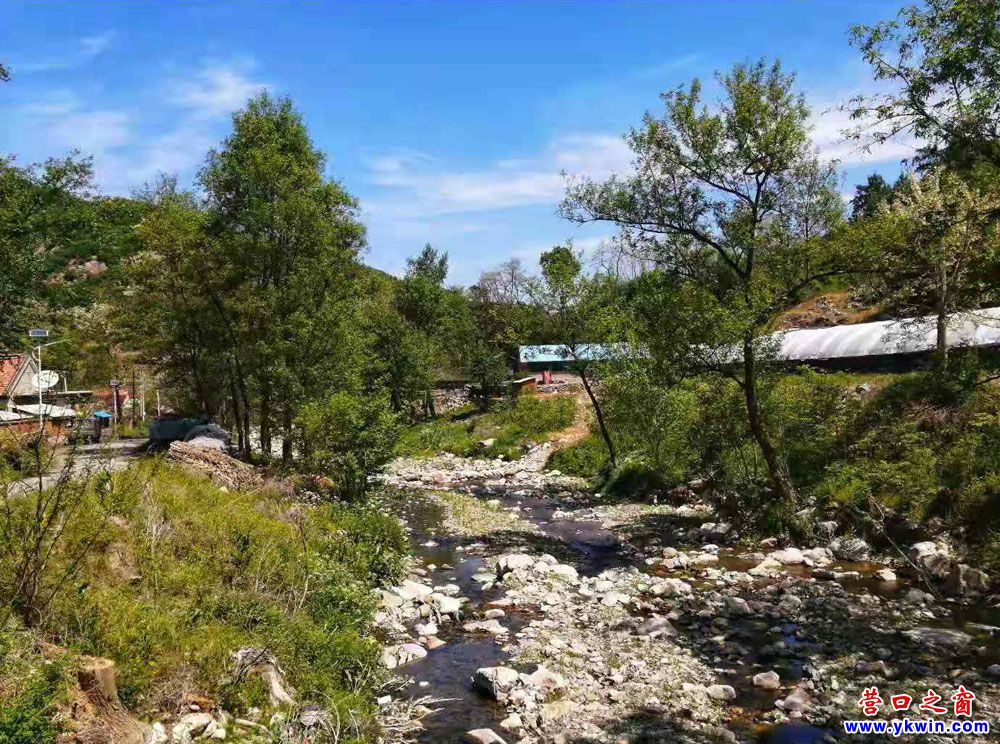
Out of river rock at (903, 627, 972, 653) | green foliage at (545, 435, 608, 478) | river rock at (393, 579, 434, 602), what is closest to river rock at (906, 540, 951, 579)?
river rock at (903, 627, 972, 653)

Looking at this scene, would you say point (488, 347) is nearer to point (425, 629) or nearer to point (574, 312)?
point (574, 312)

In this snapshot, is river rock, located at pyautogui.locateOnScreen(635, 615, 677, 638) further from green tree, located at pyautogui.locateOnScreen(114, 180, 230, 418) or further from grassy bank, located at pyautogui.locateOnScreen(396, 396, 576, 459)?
grassy bank, located at pyautogui.locateOnScreen(396, 396, 576, 459)

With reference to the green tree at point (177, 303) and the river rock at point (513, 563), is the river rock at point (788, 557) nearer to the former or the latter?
the river rock at point (513, 563)

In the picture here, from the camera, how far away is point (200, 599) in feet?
29.4

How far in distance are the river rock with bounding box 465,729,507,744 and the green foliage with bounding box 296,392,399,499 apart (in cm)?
1094

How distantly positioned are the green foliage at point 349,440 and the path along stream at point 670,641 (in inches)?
102

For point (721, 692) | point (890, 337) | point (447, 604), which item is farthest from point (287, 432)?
point (890, 337)

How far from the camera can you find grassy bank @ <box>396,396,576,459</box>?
38750 millimetres

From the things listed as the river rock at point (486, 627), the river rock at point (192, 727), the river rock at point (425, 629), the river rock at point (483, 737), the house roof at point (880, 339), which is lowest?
the river rock at point (486, 627)

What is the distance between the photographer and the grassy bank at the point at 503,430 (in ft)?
127

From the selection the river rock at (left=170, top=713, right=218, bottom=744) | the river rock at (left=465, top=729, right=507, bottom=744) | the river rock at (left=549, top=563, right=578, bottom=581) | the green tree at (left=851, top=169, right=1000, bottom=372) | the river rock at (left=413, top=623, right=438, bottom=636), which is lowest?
the river rock at (left=549, top=563, right=578, bottom=581)

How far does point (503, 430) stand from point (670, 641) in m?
30.3

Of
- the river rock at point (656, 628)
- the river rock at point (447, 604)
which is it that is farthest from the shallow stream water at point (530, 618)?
the river rock at point (656, 628)

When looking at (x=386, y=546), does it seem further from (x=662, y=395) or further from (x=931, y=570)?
(x=662, y=395)
